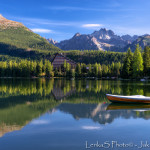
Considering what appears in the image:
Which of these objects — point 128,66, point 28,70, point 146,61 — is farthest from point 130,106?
point 28,70

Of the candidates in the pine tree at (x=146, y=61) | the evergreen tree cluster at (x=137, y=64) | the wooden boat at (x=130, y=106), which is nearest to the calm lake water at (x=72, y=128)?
the wooden boat at (x=130, y=106)

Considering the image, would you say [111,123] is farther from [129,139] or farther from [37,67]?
[37,67]

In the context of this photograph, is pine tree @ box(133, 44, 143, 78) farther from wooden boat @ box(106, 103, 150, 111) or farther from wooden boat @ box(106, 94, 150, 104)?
wooden boat @ box(106, 94, 150, 104)

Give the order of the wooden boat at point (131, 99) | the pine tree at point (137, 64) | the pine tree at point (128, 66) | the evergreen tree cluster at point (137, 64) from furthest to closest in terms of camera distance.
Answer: the pine tree at point (128, 66) → the evergreen tree cluster at point (137, 64) → the pine tree at point (137, 64) → the wooden boat at point (131, 99)

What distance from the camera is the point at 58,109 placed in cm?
2325

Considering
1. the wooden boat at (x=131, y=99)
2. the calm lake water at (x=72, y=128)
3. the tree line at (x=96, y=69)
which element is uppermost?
the tree line at (x=96, y=69)

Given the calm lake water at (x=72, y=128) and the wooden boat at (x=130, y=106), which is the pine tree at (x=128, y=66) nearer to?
the wooden boat at (x=130, y=106)

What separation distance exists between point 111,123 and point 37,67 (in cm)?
13354

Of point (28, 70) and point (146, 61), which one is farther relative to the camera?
point (28, 70)

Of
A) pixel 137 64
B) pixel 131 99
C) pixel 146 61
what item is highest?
pixel 146 61

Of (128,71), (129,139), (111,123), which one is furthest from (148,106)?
(128,71)

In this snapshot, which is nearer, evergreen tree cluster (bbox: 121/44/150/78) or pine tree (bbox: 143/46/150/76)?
evergreen tree cluster (bbox: 121/44/150/78)

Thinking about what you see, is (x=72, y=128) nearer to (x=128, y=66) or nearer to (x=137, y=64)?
(x=137, y=64)

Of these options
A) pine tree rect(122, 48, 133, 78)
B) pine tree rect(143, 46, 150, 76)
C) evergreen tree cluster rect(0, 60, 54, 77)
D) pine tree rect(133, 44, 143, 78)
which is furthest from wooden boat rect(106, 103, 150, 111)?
evergreen tree cluster rect(0, 60, 54, 77)
